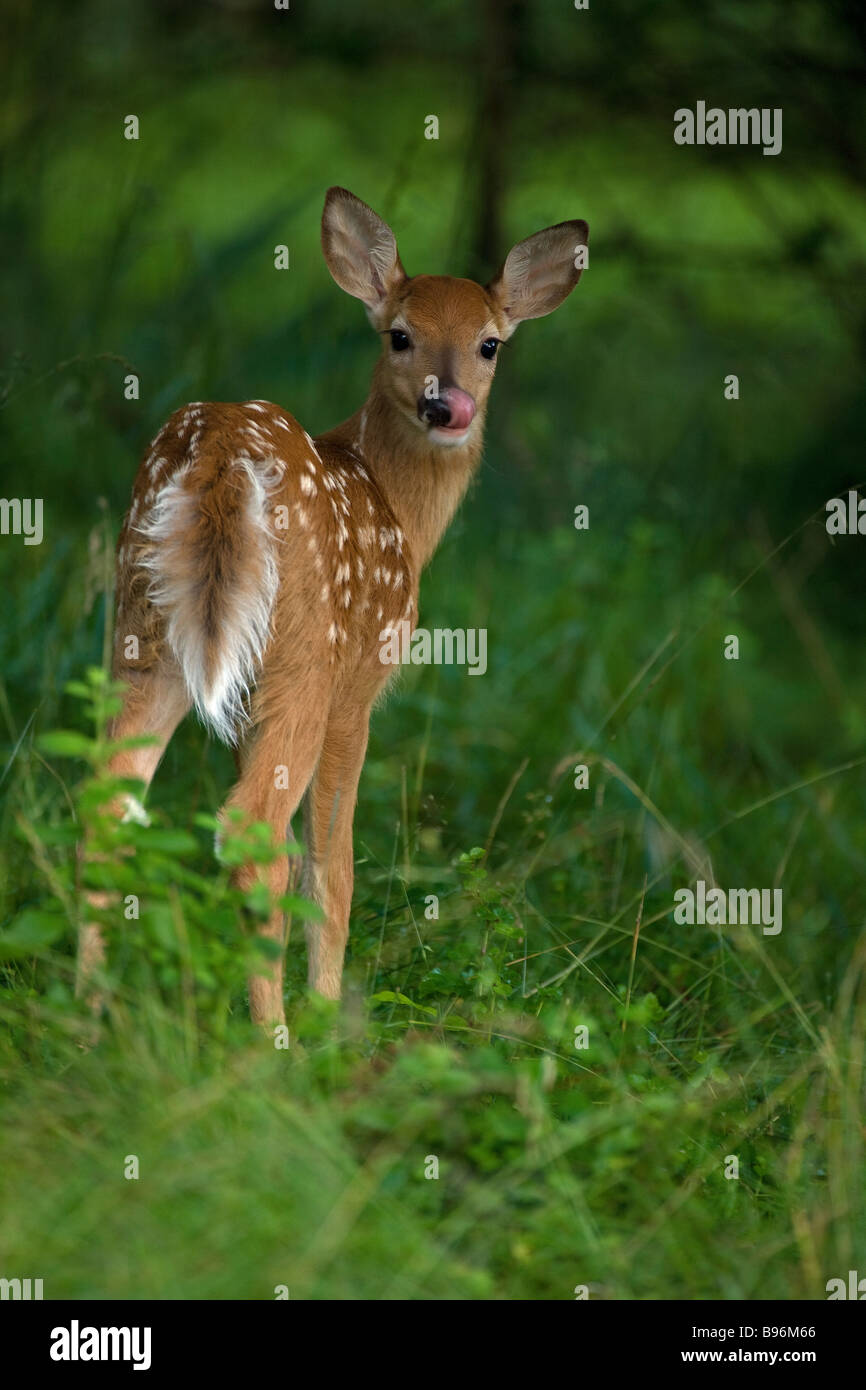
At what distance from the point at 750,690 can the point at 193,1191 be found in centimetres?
463

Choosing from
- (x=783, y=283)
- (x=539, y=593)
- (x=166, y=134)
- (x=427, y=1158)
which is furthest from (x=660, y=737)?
(x=166, y=134)

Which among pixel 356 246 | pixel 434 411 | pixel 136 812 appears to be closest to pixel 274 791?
pixel 136 812

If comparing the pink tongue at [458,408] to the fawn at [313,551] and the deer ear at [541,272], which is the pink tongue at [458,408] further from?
the deer ear at [541,272]

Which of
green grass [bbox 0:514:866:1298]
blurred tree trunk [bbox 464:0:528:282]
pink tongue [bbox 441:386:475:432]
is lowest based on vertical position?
green grass [bbox 0:514:866:1298]

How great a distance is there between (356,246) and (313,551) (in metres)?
1.22

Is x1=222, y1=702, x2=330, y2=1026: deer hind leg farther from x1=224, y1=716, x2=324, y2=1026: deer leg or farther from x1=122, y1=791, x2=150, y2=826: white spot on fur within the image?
x1=122, y1=791, x2=150, y2=826: white spot on fur

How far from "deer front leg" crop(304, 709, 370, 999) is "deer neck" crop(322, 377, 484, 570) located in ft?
2.31

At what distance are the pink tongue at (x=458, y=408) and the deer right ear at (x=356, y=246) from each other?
56cm

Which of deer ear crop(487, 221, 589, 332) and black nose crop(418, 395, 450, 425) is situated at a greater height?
deer ear crop(487, 221, 589, 332)

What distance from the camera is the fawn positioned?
11.7 feet

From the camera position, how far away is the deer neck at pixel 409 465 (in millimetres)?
4695

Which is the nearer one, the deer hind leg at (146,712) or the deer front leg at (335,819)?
the deer hind leg at (146,712)

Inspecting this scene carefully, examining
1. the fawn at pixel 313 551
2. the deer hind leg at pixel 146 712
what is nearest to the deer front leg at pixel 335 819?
the fawn at pixel 313 551

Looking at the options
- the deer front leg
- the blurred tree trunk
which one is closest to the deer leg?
the deer front leg
